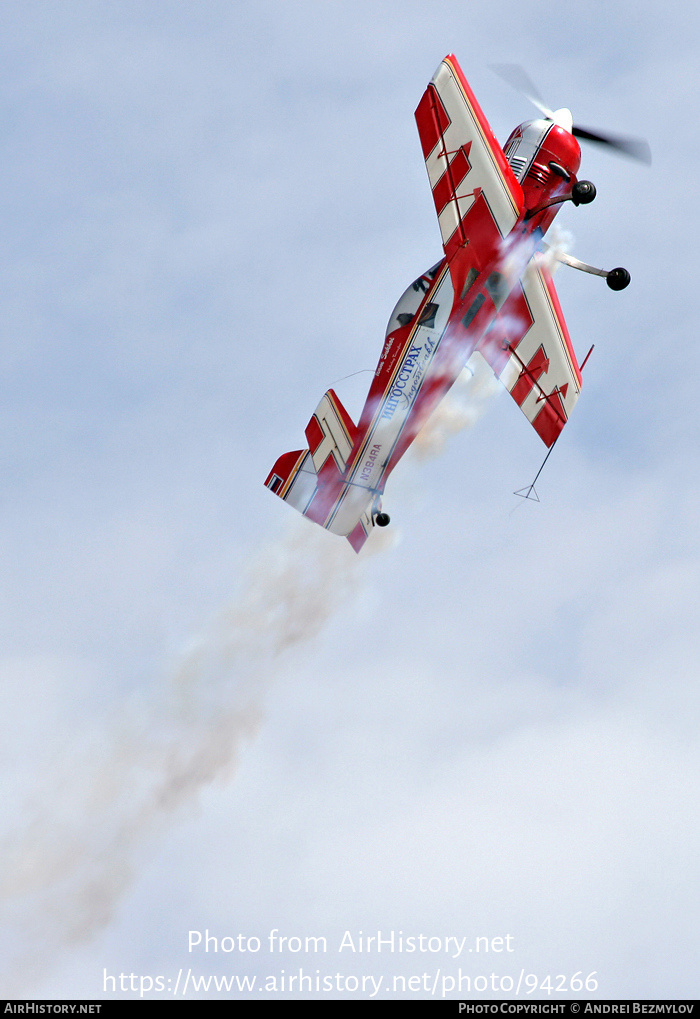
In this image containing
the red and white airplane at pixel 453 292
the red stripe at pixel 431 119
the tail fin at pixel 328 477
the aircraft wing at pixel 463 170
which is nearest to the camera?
the aircraft wing at pixel 463 170

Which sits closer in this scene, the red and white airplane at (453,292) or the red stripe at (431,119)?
the red and white airplane at (453,292)

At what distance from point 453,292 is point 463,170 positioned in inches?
95.4

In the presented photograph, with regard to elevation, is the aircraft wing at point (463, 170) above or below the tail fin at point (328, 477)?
above

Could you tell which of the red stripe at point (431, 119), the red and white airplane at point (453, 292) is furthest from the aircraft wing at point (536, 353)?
the red stripe at point (431, 119)

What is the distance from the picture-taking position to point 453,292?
113 ft

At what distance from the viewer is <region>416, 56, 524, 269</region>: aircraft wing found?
112 feet

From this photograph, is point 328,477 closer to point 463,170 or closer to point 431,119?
point 463,170

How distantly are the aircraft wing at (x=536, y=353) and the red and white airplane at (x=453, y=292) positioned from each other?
0.15ft

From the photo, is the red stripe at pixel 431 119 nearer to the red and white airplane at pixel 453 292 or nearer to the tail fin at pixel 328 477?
the red and white airplane at pixel 453 292

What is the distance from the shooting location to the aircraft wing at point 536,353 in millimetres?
35781

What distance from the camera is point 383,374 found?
115ft

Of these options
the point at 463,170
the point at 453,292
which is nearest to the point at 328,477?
the point at 453,292

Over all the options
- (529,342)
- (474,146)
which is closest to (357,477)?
(529,342)
